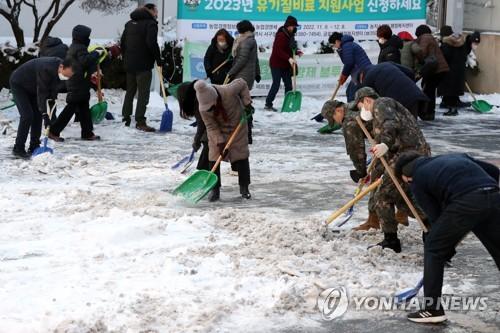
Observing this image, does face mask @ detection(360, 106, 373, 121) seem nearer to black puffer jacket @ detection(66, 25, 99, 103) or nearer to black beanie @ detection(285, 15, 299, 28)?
black puffer jacket @ detection(66, 25, 99, 103)

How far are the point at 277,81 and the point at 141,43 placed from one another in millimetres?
2796

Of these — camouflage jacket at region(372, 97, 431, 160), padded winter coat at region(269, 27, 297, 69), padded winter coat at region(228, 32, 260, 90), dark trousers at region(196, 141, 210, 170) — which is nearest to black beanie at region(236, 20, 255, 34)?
padded winter coat at region(228, 32, 260, 90)

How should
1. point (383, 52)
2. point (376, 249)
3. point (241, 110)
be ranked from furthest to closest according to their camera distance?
point (383, 52) → point (241, 110) → point (376, 249)

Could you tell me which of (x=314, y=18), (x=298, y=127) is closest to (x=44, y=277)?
(x=298, y=127)

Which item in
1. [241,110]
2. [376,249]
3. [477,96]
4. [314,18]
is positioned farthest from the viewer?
[477,96]

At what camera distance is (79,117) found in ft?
43.3

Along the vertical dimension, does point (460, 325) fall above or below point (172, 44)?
below

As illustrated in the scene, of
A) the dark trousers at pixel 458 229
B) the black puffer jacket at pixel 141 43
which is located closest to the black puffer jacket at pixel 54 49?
the black puffer jacket at pixel 141 43

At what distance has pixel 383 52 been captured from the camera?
1434 centimetres

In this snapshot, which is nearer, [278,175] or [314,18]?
[278,175]

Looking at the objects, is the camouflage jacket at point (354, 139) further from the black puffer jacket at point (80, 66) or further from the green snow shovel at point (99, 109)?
the green snow shovel at point (99, 109)

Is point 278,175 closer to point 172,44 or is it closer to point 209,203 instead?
point 209,203

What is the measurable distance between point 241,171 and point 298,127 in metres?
→ 5.32

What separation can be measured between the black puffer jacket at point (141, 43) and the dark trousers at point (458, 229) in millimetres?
8654
